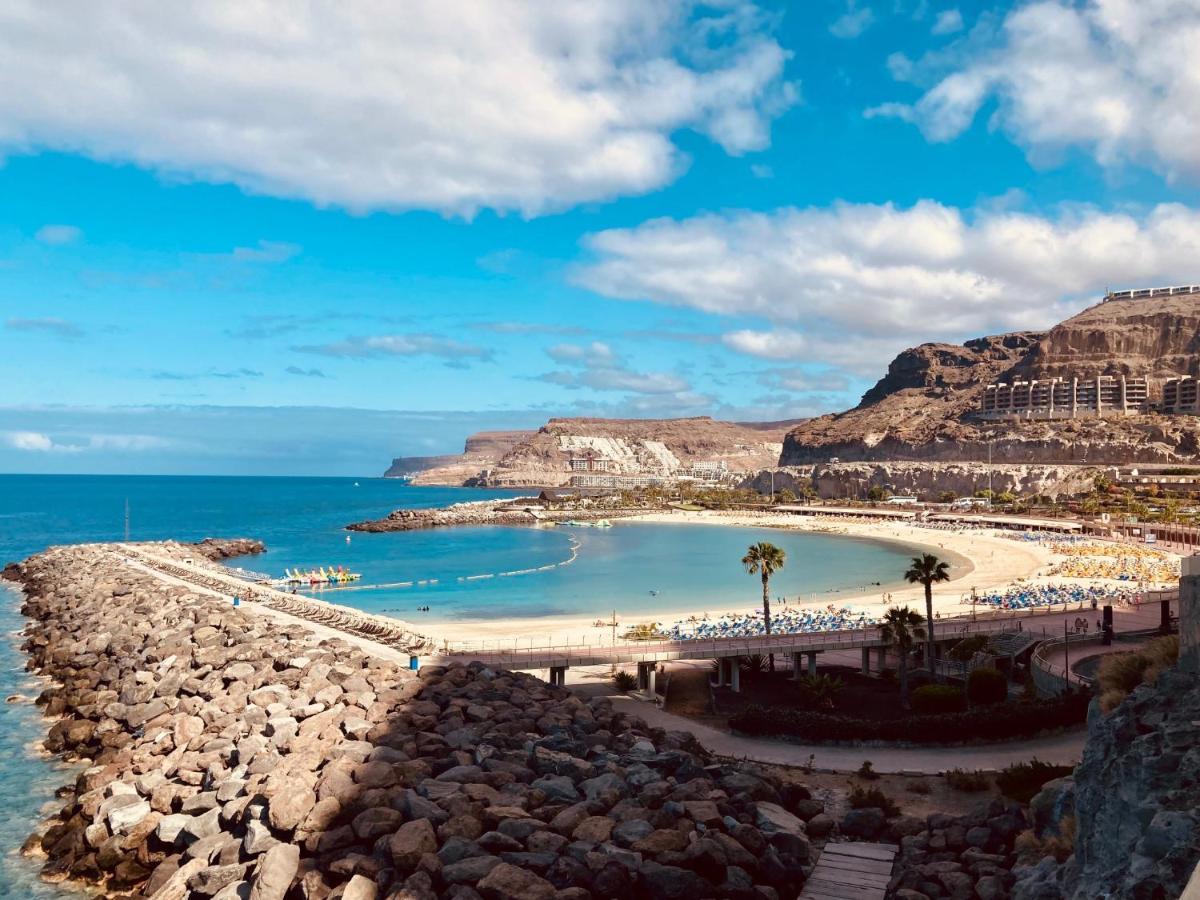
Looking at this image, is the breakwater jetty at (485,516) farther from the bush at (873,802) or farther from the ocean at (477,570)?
the bush at (873,802)

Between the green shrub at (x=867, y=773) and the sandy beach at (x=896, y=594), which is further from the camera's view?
the sandy beach at (x=896, y=594)

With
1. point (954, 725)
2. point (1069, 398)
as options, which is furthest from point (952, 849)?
point (1069, 398)

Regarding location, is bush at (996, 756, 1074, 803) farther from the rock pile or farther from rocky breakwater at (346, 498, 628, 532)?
rocky breakwater at (346, 498, 628, 532)

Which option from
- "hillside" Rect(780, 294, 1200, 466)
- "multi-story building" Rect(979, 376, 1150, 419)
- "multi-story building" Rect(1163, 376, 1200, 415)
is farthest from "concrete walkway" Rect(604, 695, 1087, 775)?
"multi-story building" Rect(979, 376, 1150, 419)

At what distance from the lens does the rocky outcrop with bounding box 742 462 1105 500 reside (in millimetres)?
120562

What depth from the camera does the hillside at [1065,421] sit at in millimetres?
123750

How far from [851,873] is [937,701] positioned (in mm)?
12934

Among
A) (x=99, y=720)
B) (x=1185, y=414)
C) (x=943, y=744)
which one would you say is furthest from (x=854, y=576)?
(x=1185, y=414)


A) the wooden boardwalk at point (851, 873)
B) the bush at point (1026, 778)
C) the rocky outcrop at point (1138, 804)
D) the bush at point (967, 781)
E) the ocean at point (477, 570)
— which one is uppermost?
the rocky outcrop at point (1138, 804)

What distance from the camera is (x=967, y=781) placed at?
1834 cm

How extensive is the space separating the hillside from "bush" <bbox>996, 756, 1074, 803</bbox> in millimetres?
119401

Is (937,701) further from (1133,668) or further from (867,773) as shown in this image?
(1133,668)

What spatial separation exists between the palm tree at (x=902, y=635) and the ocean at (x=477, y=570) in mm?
17708

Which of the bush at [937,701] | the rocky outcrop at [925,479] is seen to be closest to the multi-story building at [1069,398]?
the rocky outcrop at [925,479]
